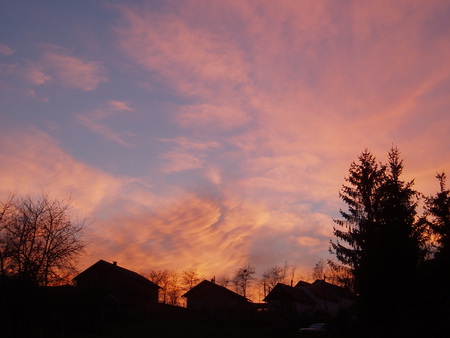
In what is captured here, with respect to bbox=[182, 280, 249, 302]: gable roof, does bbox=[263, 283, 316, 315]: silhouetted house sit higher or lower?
lower

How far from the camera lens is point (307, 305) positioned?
71750mm

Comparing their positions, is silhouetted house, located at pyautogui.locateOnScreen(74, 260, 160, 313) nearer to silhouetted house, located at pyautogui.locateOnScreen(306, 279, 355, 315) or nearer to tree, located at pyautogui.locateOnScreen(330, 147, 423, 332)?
silhouetted house, located at pyautogui.locateOnScreen(306, 279, 355, 315)

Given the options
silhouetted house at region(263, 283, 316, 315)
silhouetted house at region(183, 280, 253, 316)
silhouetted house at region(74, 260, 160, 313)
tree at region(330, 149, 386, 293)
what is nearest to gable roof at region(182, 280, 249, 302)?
silhouetted house at region(183, 280, 253, 316)

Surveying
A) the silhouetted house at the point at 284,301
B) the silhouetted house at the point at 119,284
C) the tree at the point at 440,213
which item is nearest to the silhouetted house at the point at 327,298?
the silhouetted house at the point at 284,301

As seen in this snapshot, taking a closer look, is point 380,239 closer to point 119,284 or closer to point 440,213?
point 440,213

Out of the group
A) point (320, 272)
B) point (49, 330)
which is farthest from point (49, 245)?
point (320, 272)

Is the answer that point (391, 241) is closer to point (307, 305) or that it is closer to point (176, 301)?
point (307, 305)

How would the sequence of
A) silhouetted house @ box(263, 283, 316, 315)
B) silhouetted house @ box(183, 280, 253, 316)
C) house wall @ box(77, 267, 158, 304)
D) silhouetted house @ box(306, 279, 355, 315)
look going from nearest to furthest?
house wall @ box(77, 267, 158, 304)
silhouetted house @ box(263, 283, 316, 315)
silhouetted house @ box(183, 280, 253, 316)
silhouetted house @ box(306, 279, 355, 315)

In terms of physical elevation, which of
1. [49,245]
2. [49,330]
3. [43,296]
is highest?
[49,245]

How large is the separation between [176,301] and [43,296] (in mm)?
98189

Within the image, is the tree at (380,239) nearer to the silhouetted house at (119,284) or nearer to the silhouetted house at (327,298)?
the silhouetted house at (119,284)

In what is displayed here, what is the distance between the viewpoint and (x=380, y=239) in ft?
78.4

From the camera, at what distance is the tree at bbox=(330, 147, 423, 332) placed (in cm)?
2333

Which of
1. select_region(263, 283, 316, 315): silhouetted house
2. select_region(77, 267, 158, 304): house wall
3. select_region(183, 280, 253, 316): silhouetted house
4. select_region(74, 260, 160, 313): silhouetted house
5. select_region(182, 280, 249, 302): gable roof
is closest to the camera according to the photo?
select_region(74, 260, 160, 313): silhouetted house
